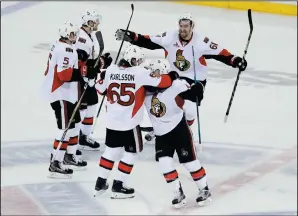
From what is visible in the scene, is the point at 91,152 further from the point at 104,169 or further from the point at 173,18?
the point at 173,18

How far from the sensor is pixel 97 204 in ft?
19.0

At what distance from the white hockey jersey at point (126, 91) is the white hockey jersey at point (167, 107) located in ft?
0.14

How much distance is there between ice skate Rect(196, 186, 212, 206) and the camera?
5.63 metres

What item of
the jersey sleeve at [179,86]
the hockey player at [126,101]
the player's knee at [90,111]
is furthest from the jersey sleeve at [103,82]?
the player's knee at [90,111]

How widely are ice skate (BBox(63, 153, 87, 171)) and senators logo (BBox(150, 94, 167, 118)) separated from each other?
1.01m

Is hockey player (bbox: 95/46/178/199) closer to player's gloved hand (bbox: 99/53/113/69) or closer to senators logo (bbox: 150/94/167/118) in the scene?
senators logo (bbox: 150/94/167/118)

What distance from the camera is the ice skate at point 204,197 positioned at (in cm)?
563

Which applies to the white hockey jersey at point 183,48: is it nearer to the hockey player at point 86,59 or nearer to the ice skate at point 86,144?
the hockey player at point 86,59

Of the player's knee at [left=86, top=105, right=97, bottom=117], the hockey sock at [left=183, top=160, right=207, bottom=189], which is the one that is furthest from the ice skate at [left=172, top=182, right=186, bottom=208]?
the player's knee at [left=86, top=105, right=97, bottom=117]

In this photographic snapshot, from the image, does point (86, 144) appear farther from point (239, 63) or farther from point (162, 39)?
point (239, 63)

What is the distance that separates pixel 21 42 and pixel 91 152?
10.0 feet

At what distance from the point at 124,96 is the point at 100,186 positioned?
0.64 meters

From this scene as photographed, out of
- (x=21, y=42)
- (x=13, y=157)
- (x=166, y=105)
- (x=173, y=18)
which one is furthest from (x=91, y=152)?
(x=173, y=18)

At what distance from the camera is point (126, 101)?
5.32m
